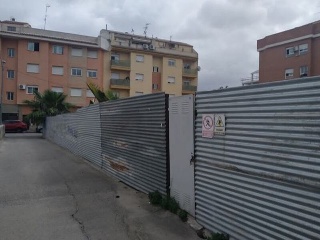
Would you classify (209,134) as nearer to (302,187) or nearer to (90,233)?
(302,187)

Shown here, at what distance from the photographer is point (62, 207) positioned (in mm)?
6477

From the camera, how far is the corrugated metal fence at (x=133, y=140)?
6754 mm

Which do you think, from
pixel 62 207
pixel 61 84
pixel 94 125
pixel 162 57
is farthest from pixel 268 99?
pixel 162 57

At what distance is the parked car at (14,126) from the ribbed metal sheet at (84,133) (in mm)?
22107

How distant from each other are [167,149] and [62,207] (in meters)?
2.38

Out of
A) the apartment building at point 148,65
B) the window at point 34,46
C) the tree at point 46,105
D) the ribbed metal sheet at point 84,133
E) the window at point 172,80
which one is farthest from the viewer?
the window at point 172,80

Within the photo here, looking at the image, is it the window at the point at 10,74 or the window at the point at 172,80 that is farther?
the window at the point at 172,80

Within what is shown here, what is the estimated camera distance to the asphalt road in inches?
201

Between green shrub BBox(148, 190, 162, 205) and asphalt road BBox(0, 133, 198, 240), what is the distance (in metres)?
0.13

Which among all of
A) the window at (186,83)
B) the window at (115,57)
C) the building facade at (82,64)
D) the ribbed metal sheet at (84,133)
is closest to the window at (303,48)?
the building facade at (82,64)

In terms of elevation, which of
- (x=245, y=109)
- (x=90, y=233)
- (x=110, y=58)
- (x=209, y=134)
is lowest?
(x=90, y=233)

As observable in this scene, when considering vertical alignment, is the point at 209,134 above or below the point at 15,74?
below

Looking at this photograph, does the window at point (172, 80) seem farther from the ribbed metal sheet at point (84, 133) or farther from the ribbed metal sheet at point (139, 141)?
the ribbed metal sheet at point (139, 141)

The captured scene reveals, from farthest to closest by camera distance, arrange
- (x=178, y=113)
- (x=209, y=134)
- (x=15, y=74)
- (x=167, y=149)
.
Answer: (x=15, y=74) < (x=167, y=149) < (x=178, y=113) < (x=209, y=134)
